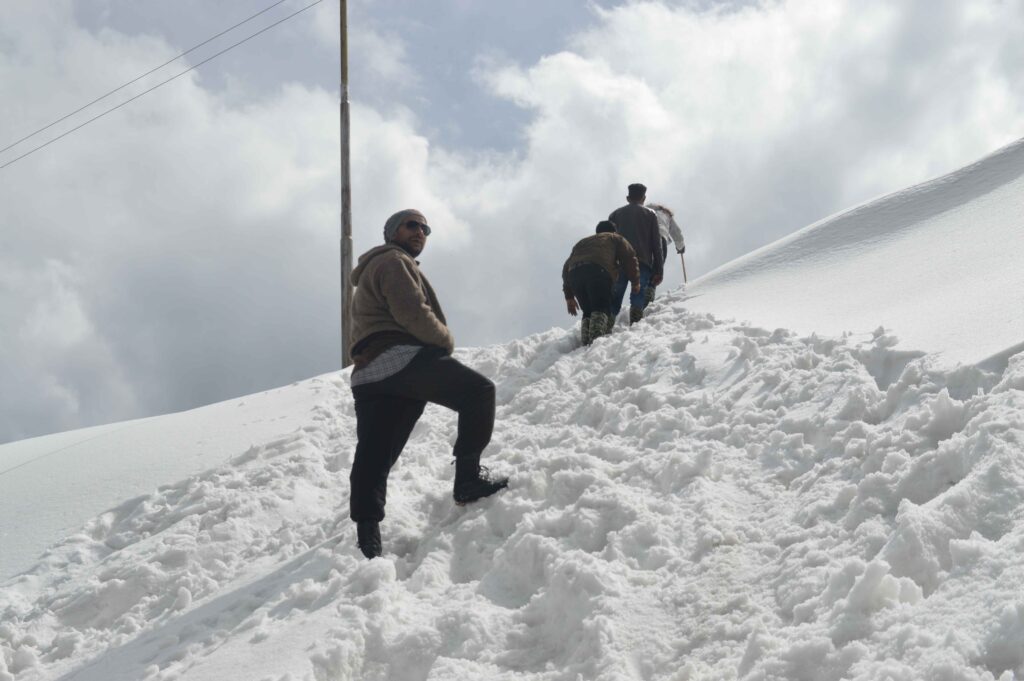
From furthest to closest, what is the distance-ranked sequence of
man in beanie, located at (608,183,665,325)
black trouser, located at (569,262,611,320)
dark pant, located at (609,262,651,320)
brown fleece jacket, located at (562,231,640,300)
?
man in beanie, located at (608,183,665,325) → dark pant, located at (609,262,651,320) → brown fleece jacket, located at (562,231,640,300) → black trouser, located at (569,262,611,320)

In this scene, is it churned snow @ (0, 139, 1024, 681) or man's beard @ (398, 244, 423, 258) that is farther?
man's beard @ (398, 244, 423, 258)

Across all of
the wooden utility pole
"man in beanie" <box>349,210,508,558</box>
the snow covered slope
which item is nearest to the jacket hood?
"man in beanie" <box>349,210,508,558</box>

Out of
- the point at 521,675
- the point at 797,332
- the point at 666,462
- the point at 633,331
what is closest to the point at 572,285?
the point at 633,331

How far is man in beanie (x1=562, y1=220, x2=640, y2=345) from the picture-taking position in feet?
28.8

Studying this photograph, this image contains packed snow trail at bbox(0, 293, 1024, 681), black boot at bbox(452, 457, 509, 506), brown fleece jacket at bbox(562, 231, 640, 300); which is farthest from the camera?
brown fleece jacket at bbox(562, 231, 640, 300)

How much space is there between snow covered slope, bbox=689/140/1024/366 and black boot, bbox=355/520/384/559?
10.9 ft

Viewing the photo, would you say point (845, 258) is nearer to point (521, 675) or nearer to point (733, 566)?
point (733, 566)

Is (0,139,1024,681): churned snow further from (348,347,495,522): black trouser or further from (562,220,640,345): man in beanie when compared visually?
(562,220,640,345): man in beanie

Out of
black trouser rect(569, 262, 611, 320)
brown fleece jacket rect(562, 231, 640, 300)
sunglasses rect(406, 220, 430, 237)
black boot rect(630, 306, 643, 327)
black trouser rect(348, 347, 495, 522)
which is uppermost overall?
brown fleece jacket rect(562, 231, 640, 300)

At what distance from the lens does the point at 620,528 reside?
171 inches

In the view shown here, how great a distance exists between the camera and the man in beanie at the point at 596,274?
8781 mm

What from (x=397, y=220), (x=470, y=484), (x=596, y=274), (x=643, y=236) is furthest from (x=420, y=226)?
(x=643, y=236)

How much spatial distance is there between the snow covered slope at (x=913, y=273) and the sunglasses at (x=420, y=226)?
3075mm

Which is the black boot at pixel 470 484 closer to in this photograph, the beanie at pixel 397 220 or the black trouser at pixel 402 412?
the black trouser at pixel 402 412
